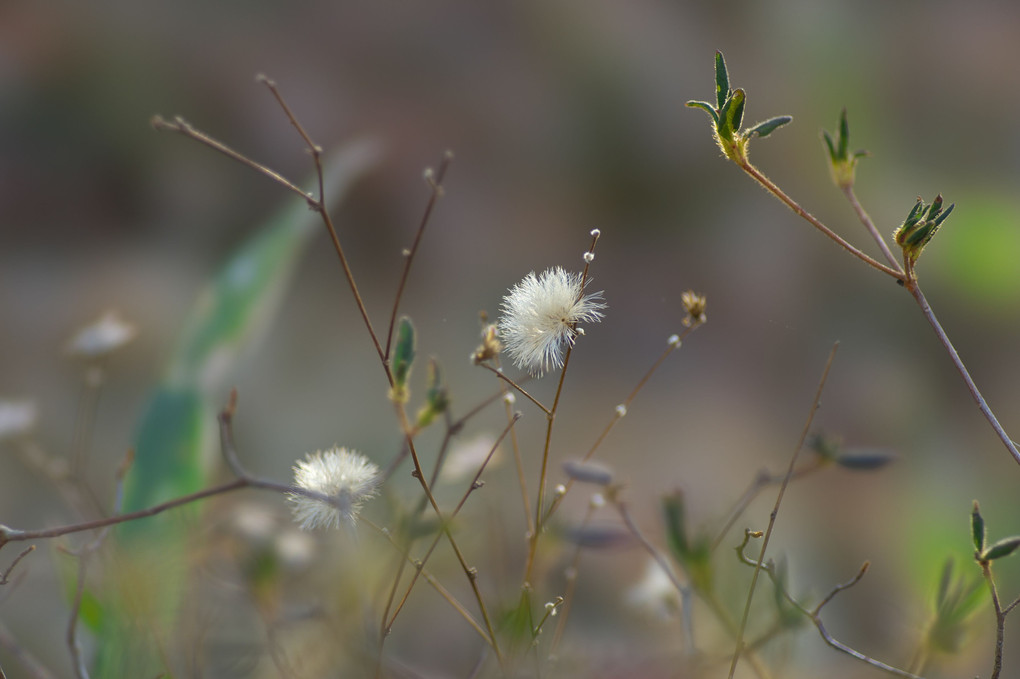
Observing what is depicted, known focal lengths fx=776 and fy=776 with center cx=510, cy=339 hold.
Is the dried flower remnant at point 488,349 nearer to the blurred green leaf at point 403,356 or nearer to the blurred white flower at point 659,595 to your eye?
the blurred green leaf at point 403,356

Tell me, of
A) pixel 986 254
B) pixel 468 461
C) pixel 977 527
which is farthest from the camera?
pixel 986 254

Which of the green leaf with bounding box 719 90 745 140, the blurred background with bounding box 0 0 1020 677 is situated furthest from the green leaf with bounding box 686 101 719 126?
the blurred background with bounding box 0 0 1020 677

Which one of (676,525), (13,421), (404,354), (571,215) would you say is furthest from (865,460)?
(13,421)

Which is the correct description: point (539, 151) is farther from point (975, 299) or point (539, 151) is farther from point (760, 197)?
point (975, 299)

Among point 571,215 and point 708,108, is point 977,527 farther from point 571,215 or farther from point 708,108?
point 571,215

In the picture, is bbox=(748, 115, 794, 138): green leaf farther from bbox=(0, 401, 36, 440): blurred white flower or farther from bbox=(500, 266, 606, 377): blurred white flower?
bbox=(0, 401, 36, 440): blurred white flower

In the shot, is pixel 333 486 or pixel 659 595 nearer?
pixel 333 486

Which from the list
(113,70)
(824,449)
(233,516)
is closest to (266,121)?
(113,70)

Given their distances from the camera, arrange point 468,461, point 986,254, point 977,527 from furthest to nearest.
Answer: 1. point 986,254
2. point 468,461
3. point 977,527
